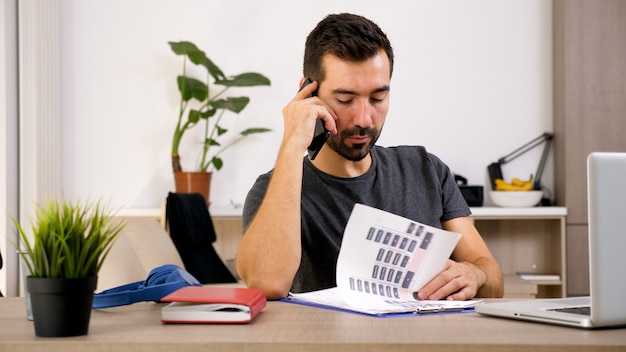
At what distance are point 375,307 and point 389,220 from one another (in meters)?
0.16

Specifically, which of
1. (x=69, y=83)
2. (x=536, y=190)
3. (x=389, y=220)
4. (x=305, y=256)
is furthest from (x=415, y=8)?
(x=389, y=220)

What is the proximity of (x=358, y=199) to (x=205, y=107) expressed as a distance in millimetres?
3067

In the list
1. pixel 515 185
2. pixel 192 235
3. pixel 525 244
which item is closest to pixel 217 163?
pixel 192 235

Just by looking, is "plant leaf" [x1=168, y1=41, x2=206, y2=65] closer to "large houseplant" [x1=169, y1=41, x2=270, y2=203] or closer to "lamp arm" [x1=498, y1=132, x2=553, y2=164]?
"large houseplant" [x1=169, y1=41, x2=270, y2=203]

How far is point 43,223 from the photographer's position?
45.9 inches

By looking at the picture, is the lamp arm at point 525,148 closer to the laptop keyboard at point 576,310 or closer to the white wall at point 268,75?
the white wall at point 268,75

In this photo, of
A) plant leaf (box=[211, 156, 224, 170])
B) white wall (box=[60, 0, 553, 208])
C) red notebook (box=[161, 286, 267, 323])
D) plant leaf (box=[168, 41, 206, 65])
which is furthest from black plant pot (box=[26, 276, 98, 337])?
white wall (box=[60, 0, 553, 208])

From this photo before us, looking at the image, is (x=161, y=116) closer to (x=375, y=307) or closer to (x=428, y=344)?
(x=375, y=307)

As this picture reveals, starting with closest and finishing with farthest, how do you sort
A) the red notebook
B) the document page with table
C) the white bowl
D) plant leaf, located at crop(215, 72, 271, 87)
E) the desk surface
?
the desk surface < the red notebook < the document page with table < the white bowl < plant leaf, located at crop(215, 72, 271, 87)

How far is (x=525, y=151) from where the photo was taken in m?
4.88

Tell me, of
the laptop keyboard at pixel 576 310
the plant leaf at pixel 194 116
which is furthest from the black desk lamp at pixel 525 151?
the laptop keyboard at pixel 576 310

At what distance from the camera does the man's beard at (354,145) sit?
6.75 feet

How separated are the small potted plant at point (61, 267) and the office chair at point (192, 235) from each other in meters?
3.04

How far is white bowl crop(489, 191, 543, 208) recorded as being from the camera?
4.59 metres
